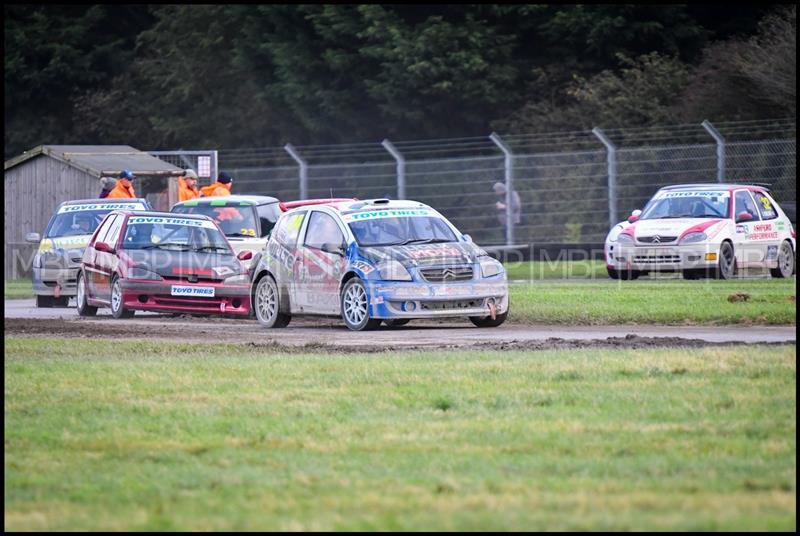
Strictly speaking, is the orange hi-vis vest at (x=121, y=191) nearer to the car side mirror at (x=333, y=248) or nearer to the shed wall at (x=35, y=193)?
the shed wall at (x=35, y=193)

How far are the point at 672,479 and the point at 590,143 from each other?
27.7 meters

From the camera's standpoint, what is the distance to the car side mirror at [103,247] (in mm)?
20391

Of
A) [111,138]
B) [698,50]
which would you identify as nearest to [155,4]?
[111,138]

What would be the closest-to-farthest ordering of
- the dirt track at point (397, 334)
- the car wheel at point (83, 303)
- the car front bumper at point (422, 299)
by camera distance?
the dirt track at point (397, 334)
the car front bumper at point (422, 299)
the car wheel at point (83, 303)

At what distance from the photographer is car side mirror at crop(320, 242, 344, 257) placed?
17203 millimetres

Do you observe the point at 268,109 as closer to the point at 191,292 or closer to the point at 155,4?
the point at 155,4

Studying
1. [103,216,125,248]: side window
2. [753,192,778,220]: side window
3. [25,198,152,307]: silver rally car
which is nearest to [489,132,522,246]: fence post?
[753,192,778,220]: side window

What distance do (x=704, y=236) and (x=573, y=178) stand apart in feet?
27.7

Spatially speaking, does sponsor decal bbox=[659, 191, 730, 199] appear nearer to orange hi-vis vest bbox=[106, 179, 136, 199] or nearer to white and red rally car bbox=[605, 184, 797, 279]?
white and red rally car bbox=[605, 184, 797, 279]

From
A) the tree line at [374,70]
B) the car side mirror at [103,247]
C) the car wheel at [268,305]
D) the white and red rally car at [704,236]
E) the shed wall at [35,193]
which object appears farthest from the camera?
the tree line at [374,70]

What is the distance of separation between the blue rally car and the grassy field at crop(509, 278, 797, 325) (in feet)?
5.01


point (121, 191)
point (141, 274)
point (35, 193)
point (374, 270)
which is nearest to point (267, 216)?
point (121, 191)

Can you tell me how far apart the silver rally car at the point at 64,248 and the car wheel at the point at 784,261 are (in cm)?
1069

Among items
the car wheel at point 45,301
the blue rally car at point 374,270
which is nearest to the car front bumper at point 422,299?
the blue rally car at point 374,270
